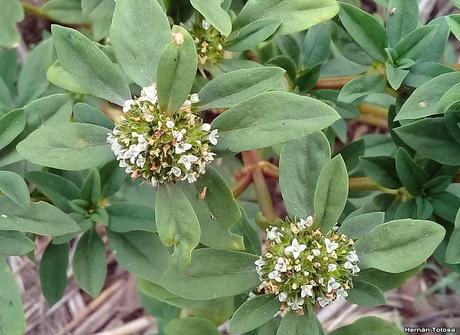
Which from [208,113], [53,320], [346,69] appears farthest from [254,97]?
[53,320]

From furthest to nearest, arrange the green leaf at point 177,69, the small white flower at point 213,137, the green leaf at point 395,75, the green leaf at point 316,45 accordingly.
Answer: the green leaf at point 316,45 < the green leaf at point 395,75 < the small white flower at point 213,137 < the green leaf at point 177,69

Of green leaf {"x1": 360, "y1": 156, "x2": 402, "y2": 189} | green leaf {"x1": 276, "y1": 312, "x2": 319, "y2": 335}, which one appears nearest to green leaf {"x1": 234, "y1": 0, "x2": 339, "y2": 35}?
green leaf {"x1": 360, "y1": 156, "x2": 402, "y2": 189}

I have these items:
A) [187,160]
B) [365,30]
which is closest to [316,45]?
[365,30]

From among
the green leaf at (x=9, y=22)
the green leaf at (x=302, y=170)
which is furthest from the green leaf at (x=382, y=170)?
the green leaf at (x=9, y=22)

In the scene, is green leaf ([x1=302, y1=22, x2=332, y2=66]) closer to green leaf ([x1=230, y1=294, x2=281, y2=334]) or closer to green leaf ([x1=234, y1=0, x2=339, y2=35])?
green leaf ([x1=234, y1=0, x2=339, y2=35])

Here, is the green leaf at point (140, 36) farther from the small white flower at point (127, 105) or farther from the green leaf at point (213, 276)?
the green leaf at point (213, 276)

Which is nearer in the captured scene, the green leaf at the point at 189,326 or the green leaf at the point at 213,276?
the green leaf at the point at 213,276

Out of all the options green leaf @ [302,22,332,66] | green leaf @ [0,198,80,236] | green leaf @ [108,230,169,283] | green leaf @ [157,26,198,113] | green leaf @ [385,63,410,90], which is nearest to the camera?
green leaf @ [157,26,198,113]
